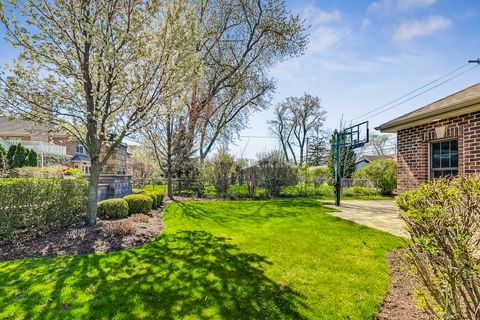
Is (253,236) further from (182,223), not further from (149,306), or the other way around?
(149,306)

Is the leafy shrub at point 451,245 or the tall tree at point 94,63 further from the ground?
the tall tree at point 94,63

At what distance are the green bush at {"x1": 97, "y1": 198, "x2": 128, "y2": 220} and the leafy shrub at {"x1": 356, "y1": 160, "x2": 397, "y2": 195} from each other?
55.3 ft

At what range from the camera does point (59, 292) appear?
3246 mm

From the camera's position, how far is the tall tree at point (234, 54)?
1591 centimetres

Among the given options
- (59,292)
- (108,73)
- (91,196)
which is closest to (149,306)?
(59,292)

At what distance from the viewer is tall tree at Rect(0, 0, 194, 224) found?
5.75m

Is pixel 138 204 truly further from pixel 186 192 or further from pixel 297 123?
pixel 297 123

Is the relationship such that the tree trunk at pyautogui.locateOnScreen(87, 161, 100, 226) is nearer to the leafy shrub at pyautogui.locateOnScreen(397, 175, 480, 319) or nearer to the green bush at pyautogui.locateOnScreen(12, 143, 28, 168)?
the leafy shrub at pyautogui.locateOnScreen(397, 175, 480, 319)

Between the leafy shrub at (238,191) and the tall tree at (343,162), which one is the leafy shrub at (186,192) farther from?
the tall tree at (343,162)

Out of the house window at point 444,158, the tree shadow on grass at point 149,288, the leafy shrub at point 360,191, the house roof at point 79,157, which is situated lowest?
the leafy shrub at point 360,191

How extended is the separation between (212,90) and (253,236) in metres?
13.3

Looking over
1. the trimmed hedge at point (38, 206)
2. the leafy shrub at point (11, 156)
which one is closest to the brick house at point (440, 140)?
the trimmed hedge at point (38, 206)

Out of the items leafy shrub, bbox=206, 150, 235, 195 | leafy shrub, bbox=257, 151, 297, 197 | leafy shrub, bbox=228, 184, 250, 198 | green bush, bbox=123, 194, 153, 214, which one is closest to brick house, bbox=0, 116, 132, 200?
green bush, bbox=123, 194, 153, 214

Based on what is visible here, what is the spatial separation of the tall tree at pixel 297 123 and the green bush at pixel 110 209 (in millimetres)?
26964
